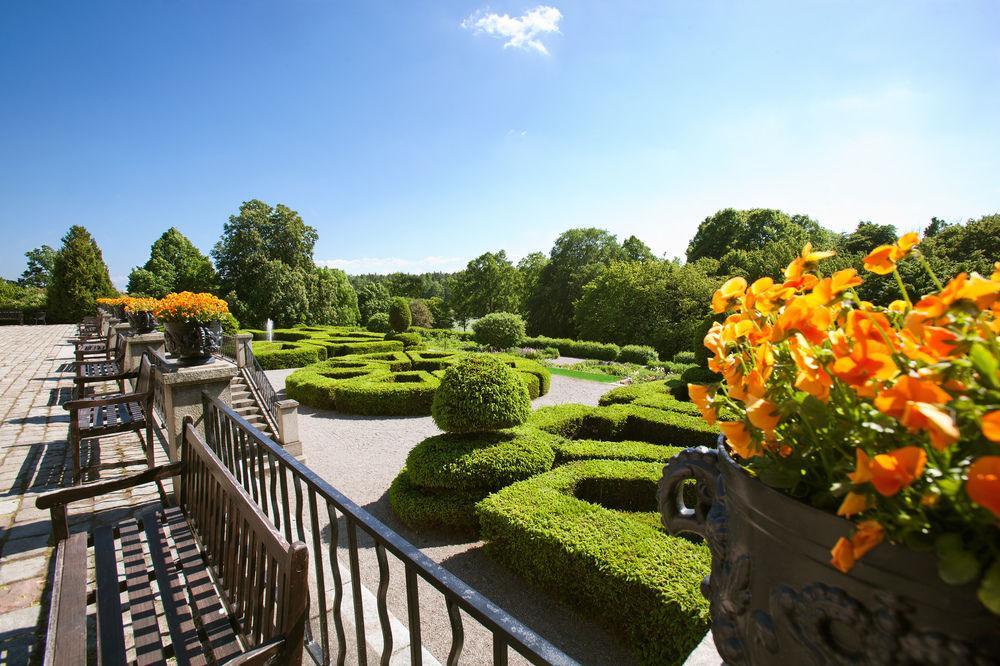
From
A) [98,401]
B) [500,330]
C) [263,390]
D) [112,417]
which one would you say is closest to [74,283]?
[500,330]

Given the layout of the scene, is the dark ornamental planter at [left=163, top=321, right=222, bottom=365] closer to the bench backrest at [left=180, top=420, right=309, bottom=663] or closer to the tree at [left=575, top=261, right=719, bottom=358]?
the bench backrest at [left=180, top=420, right=309, bottom=663]

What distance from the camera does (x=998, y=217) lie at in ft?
76.0

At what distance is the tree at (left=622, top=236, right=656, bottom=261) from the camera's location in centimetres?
3879

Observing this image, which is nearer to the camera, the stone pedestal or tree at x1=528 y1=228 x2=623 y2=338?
the stone pedestal

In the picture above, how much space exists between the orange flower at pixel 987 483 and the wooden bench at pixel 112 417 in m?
5.21

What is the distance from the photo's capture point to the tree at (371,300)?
1907 inches

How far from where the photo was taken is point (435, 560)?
4.86 metres

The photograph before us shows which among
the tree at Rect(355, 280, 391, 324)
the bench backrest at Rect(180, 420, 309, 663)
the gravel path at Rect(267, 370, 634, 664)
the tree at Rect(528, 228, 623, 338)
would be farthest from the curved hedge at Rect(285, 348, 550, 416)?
the tree at Rect(355, 280, 391, 324)

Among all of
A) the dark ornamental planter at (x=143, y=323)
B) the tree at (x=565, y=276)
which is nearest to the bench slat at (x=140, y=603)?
the dark ornamental planter at (x=143, y=323)

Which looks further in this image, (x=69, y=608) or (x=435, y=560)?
(x=435, y=560)

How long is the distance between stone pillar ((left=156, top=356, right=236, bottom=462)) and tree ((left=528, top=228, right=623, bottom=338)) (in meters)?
31.5

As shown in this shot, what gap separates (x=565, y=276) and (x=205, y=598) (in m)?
35.1

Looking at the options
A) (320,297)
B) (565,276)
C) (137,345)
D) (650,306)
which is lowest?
(137,345)

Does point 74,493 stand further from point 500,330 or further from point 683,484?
point 500,330
